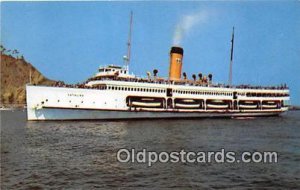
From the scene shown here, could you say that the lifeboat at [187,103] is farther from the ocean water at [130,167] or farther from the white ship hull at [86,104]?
the ocean water at [130,167]

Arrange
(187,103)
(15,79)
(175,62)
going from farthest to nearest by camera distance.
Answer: (15,79), (175,62), (187,103)

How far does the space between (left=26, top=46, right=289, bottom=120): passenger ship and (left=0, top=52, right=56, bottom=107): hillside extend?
98876mm

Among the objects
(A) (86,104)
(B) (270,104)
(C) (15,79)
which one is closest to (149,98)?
(A) (86,104)

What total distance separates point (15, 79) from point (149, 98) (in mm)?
119112

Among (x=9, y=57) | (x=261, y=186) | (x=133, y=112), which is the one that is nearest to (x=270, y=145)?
(x=261, y=186)

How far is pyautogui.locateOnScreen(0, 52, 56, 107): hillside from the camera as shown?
13750cm

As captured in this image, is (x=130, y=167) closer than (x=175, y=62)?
Yes

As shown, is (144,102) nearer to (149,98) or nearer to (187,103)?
(149,98)

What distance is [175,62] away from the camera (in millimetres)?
51625

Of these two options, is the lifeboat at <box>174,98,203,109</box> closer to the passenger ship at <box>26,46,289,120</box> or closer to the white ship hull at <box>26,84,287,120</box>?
the passenger ship at <box>26,46,289,120</box>

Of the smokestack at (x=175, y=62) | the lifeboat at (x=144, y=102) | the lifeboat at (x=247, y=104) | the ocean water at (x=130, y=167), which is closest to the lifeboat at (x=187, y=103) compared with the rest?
the lifeboat at (x=144, y=102)

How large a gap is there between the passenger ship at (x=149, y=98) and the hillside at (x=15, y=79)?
324 ft

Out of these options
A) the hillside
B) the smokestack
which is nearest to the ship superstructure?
the smokestack

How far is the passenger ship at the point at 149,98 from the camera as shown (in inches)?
1572
